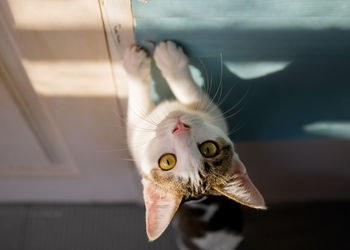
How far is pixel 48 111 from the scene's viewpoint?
113 cm

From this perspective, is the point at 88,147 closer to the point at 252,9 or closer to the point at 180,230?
the point at 180,230

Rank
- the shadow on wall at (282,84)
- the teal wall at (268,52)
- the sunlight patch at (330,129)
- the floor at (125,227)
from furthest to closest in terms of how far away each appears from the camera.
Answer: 1. the floor at (125,227)
2. the sunlight patch at (330,129)
3. the shadow on wall at (282,84)
4. the teal wall at (268,52)

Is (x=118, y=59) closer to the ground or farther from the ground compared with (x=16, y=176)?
farther from the ground

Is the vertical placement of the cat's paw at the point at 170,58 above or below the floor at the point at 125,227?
above

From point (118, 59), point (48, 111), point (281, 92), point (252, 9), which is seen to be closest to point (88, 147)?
point (48, 111)

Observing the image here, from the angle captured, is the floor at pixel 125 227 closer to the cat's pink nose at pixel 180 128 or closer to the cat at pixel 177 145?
the cat at pixel 177 145

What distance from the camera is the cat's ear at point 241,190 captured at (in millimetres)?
857

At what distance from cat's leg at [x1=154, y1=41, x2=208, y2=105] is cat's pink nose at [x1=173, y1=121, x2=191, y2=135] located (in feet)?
0.48

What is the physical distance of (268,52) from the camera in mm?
885

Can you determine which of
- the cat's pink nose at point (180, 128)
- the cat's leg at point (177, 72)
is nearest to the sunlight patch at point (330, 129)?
the cat's leg at point (177, 72)

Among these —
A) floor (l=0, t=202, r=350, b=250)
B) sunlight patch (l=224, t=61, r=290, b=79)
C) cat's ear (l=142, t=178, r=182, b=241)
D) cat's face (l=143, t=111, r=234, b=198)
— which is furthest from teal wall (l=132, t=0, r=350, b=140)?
floor (l=0, t=202, r=350, b=250)

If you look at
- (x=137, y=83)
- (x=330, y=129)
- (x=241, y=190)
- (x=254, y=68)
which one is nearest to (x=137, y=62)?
(x=137, y=83)

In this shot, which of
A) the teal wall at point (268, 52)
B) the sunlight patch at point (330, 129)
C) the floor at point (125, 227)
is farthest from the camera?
the floor at point (125, 227)

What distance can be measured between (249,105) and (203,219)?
0.46 meters
